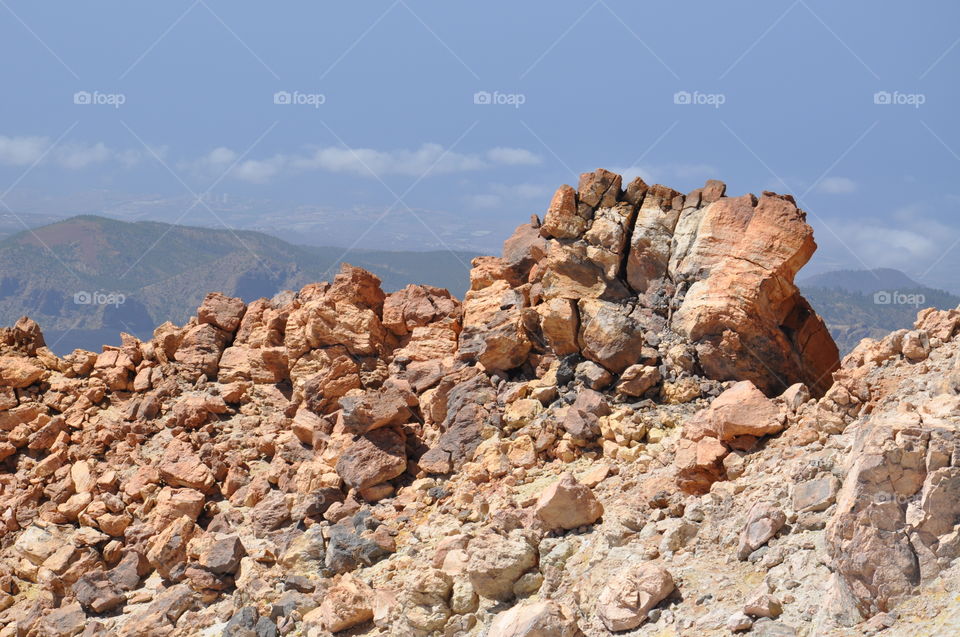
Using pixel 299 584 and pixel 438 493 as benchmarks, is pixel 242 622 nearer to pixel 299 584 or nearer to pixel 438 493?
pixel 299 584

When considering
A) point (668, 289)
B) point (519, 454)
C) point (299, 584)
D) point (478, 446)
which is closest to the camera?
point (299, 584)

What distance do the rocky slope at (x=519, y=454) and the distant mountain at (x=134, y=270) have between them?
133 metres

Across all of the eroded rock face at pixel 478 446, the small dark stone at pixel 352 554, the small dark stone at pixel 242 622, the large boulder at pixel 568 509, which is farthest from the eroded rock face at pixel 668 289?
the small dark stone at pixel 242 622

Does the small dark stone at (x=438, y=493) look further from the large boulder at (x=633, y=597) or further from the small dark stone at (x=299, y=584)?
the large boulder at (x=633, y=597)

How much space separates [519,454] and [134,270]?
173121mm

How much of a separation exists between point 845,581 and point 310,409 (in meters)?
15.3

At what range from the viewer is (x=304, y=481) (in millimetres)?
20656

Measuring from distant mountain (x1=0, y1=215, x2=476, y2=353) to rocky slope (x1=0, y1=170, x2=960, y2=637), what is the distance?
133 m

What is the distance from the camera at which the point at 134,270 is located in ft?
581

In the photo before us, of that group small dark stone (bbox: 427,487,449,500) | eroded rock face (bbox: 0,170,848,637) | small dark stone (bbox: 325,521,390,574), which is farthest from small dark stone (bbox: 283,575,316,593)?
small dark stone (bbox: 427,487,449,500)

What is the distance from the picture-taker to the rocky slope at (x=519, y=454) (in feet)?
36.6

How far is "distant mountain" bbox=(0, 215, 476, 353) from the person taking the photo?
16625 cm

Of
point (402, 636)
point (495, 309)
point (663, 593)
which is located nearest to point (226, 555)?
point (402, 636)

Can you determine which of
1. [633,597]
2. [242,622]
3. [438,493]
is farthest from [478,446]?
[633,597]
